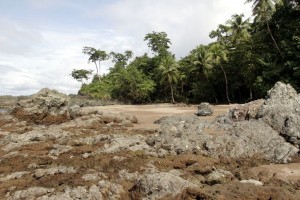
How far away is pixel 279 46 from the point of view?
48312 mm

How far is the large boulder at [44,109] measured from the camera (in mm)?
34344

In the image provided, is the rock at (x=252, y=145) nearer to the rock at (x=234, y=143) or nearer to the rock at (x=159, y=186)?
the rock at (x=234, y=143)

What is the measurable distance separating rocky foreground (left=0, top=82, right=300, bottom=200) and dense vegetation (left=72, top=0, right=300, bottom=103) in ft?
77.7

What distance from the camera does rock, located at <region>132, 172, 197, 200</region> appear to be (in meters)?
12.6

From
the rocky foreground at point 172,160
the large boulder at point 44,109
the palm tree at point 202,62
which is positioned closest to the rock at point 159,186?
the rocky foreground at point 172,160

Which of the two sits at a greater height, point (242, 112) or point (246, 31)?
point (246, 31)

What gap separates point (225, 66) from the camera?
61656 mm

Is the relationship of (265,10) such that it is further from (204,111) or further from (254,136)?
(254,136)

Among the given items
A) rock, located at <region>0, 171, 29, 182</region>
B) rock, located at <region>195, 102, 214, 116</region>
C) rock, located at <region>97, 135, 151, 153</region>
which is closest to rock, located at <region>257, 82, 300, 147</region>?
rock, located at <region>97, 135, 151, 153</region>

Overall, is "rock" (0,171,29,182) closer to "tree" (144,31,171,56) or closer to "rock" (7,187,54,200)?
"rock" (7,187,54,200)

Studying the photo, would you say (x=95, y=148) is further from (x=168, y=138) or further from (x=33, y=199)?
(x=33, y=199)

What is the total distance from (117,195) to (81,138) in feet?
35.5

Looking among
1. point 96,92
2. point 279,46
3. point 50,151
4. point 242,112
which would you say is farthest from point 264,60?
point 96,92

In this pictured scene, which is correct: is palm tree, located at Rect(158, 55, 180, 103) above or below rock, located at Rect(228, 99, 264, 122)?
above
